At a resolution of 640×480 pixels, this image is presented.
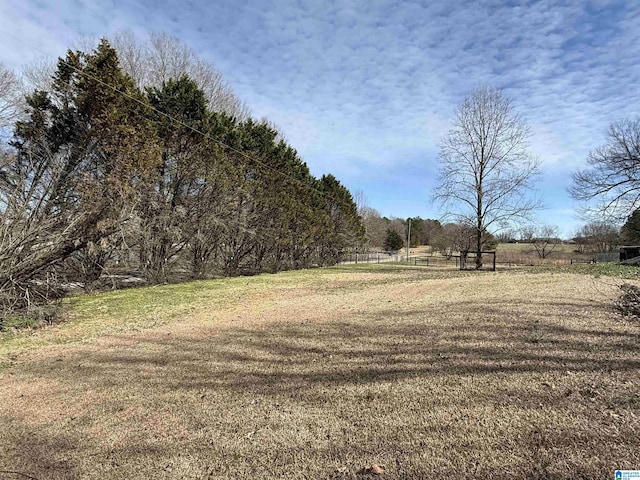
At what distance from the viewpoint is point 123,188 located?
10.8 meters

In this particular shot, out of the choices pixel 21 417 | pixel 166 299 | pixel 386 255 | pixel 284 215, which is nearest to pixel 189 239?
pixel 166 299

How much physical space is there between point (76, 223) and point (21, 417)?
6.31 metres

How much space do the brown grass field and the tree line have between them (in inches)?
94.1

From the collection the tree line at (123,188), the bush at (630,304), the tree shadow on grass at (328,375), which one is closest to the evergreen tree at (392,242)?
the tree line at (123,188)

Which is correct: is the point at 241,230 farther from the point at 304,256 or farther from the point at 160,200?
the point at 304,256

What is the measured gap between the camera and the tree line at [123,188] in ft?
25.7

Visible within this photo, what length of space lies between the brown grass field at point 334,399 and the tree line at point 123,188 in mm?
2390

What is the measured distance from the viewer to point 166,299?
10.4 meters

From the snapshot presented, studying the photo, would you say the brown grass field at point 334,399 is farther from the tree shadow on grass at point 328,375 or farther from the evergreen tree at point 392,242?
the evergreen tree at point 392,242

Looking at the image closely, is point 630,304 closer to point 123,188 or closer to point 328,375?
point 328,375

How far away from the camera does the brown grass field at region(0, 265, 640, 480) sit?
2.38 metres

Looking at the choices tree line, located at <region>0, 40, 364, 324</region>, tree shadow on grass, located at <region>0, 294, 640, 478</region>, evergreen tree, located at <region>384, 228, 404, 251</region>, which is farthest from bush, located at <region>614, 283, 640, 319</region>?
evergreen tree, located at <region>384, 228, 404, 251</region>

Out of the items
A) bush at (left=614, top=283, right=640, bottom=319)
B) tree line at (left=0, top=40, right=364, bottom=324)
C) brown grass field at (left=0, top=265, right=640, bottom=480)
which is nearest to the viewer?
brown grass field at (left=0, top=265, right=640, bottom=480)

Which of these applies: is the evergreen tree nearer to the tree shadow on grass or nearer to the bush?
the bush
